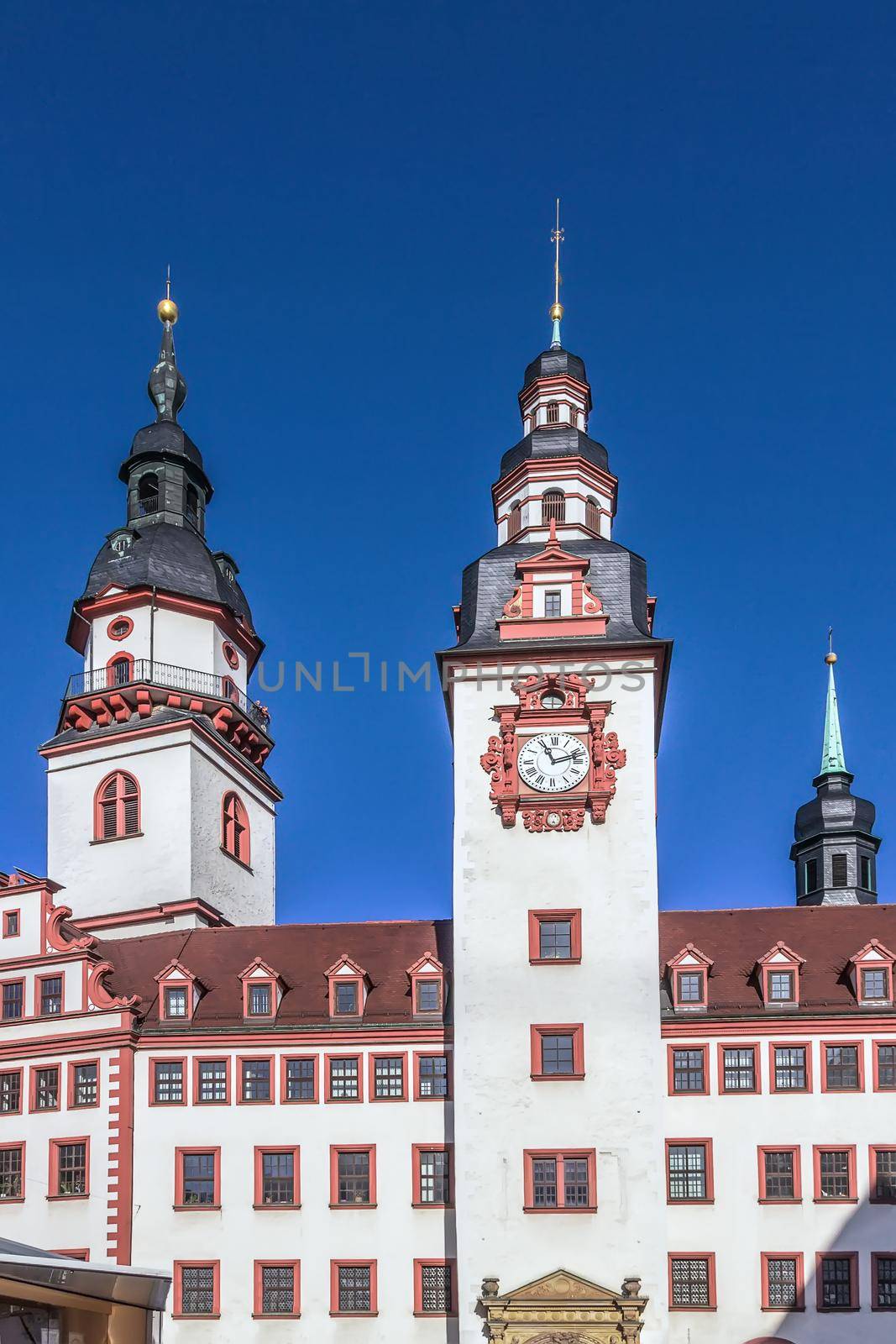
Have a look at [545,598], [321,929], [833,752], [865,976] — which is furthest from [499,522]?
[833,752]

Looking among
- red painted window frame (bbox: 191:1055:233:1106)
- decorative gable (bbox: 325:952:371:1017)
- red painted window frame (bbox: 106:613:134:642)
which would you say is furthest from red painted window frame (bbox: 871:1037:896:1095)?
red painted window frame (bbox: 106:613:134:642)

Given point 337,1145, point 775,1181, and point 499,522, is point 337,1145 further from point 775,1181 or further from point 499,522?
point 499,522

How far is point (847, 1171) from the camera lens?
4912 cm

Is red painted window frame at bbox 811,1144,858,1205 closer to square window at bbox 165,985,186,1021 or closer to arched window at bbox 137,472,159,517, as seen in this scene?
square window at bbox 165,985,186,1021

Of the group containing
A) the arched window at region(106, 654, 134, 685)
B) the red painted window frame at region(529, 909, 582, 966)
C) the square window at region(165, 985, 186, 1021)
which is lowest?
the square window at region(165, 985, 186, 1021)

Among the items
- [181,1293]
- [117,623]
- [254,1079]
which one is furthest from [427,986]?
[117,623]

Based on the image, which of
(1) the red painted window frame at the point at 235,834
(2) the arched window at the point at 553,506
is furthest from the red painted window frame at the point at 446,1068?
(1) the red painted window frame at the point at 235,834

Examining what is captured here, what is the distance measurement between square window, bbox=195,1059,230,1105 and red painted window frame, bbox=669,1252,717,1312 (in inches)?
476

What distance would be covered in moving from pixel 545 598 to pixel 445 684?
3500 mm

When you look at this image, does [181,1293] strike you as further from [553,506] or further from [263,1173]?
[553,506]

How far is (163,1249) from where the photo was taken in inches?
1973

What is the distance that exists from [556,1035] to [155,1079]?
10.7m

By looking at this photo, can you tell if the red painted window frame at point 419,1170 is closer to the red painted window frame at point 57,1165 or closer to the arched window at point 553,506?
the red painted window frame at point 57,1165

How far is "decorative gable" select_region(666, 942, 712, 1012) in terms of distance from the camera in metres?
51.2
